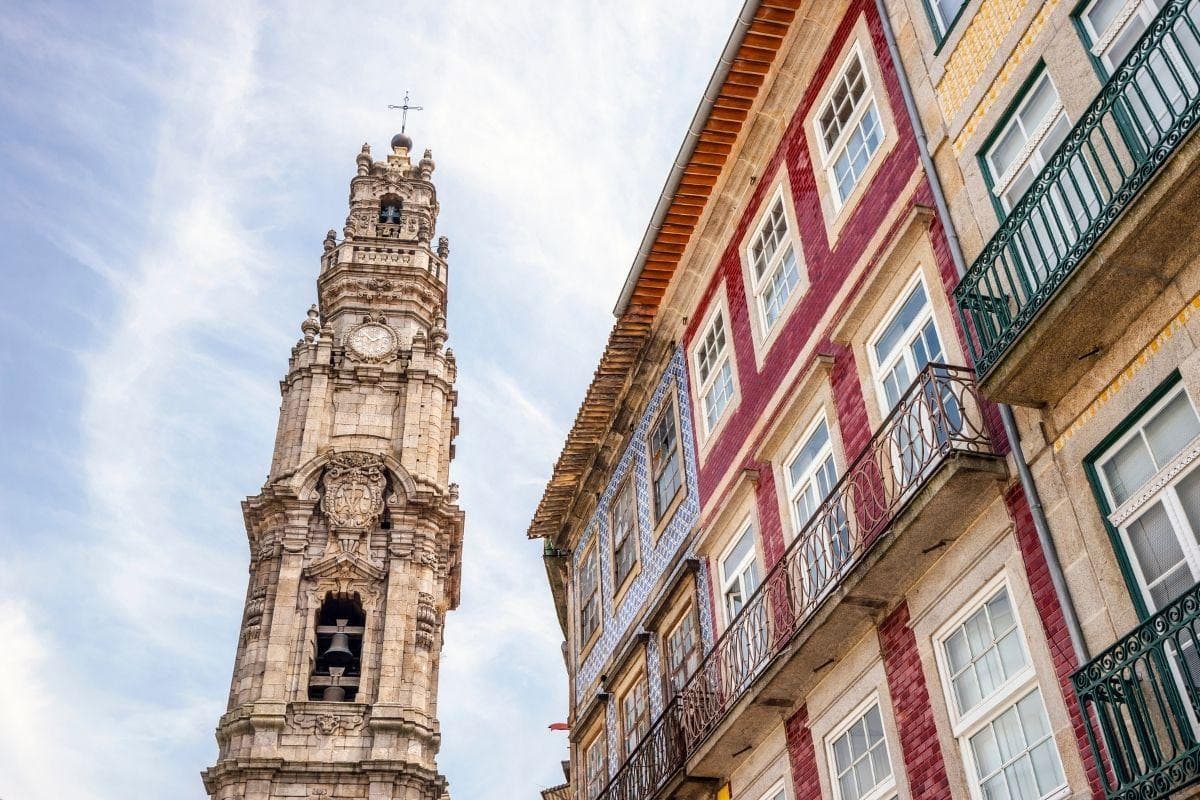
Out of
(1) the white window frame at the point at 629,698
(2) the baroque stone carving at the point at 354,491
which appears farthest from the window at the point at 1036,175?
(2) the baroque stone carving at the point at 354,491

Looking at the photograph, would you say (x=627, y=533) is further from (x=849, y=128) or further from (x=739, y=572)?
(x=849, y=128)

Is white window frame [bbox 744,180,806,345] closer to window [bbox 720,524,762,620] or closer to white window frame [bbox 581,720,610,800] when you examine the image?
window [bbox 720,524,762,620]

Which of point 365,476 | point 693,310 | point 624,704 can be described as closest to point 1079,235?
point 693,310

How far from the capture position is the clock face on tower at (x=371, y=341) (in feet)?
123

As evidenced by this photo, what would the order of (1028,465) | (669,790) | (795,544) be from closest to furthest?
1. (1028,465)
2. (795,544)
3. (669,790)

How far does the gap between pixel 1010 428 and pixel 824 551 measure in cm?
180

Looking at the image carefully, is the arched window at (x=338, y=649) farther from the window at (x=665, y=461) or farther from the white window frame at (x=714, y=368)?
the white window frame at (x=714, y=368)

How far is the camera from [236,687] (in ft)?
102

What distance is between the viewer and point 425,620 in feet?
108

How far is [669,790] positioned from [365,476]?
24451 millimetres

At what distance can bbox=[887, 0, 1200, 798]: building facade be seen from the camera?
18.7 feet

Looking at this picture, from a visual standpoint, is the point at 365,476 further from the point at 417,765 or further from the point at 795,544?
the point at 795,544

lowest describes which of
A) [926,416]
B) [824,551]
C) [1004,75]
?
[824,551]

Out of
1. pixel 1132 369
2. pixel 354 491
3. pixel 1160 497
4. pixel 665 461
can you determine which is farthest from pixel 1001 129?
pixel 354 491
